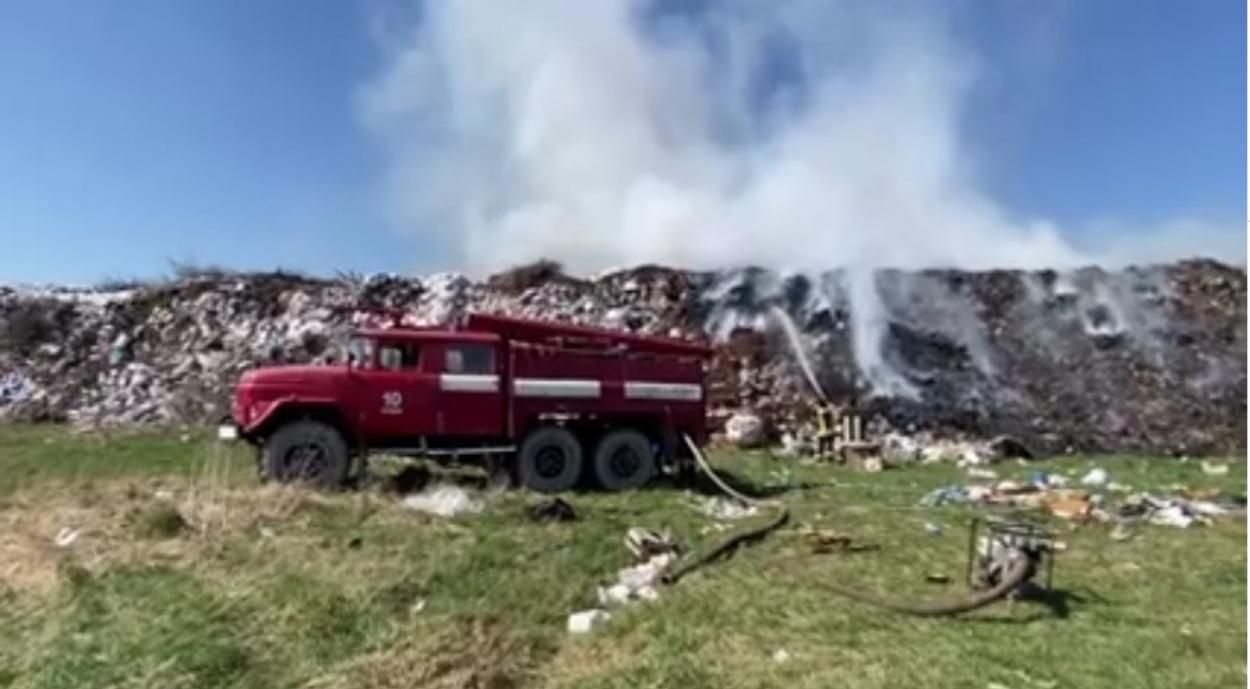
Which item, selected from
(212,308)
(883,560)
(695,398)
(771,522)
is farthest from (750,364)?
(883,560)

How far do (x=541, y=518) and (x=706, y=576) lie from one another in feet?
6.51

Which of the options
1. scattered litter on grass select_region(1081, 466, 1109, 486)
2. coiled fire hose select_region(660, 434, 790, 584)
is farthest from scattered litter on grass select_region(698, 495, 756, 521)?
scattered litter on grass select_region(1081, 466, 1109, 486)

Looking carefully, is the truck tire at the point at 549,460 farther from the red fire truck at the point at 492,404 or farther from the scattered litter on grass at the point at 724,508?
the scattered litter on grass at the point at 724,508

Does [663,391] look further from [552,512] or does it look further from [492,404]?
[552,512]

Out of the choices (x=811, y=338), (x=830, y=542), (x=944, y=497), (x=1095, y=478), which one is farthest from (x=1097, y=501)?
(x=811, y=338)

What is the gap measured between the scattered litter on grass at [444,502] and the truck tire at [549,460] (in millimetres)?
1176

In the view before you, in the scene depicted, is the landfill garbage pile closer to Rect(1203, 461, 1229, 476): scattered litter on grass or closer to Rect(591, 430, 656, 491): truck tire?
Rect(1203, 461, 1229, 476): scattered litter on grass

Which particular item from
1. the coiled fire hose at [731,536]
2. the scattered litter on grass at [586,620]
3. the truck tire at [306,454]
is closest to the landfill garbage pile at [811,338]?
the coiled fire hose at [731,536]

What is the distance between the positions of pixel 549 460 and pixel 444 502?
199 centimetres

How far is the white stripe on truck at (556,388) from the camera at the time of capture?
10906 millimetres

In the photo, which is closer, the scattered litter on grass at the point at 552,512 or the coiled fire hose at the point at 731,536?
the coiled fire hose at the point at 731,536

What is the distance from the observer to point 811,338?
20266 mm

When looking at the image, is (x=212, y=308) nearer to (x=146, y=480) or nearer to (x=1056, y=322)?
(x=146, y=480)

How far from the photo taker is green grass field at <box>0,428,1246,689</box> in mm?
5289
